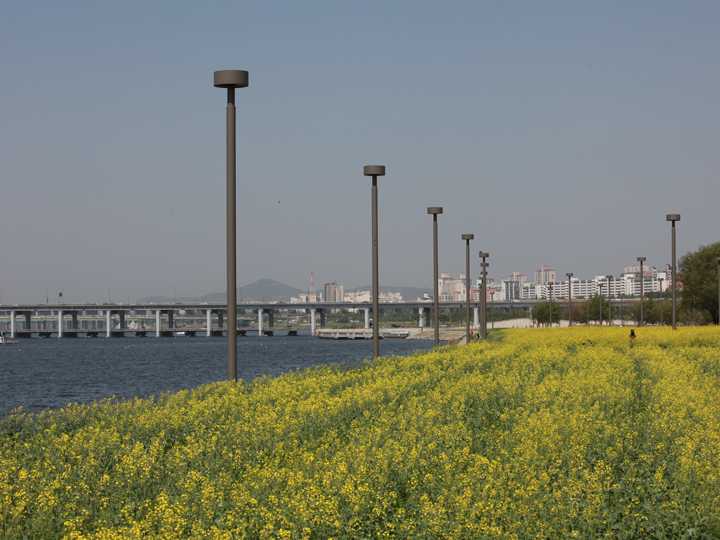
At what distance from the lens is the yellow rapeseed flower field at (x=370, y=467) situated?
6.14 m

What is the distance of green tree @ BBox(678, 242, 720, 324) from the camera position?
7050 cm

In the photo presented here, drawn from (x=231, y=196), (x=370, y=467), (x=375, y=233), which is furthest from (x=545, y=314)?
(x=370, y=467)

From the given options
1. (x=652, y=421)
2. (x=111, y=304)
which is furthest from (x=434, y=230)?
(x=111, y=304)

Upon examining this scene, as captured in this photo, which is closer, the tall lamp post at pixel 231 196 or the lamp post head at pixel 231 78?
the tall lamp post at pixel 231 196

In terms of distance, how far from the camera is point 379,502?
259 inches

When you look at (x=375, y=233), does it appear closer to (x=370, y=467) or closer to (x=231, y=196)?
(x=231, y=196)

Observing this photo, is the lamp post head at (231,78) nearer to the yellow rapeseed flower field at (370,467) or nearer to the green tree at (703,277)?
the yellow rapeseed flower field at (370,467)

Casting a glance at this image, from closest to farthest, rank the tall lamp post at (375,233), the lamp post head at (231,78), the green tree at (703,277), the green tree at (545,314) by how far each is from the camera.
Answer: the lamp post head at (231,78) → the tall lamp post at (375,233) → the green tree at (703,277) → the green tree at (545,314)

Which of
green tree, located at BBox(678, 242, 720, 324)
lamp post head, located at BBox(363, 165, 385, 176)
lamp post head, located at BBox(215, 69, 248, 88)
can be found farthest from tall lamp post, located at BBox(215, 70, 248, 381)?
green tree, located at BBox(678, 242, 720, 324)

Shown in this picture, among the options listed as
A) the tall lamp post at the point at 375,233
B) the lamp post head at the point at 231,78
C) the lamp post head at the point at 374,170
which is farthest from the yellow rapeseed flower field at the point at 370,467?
the lamp post head at the point at 374,170

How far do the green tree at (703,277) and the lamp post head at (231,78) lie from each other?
64.7 m

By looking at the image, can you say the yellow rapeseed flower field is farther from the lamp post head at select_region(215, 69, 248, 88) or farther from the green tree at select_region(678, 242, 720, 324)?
the green tree at select_region(678, 242, 720, 324)

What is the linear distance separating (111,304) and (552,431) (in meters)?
180

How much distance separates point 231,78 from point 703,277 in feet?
223
